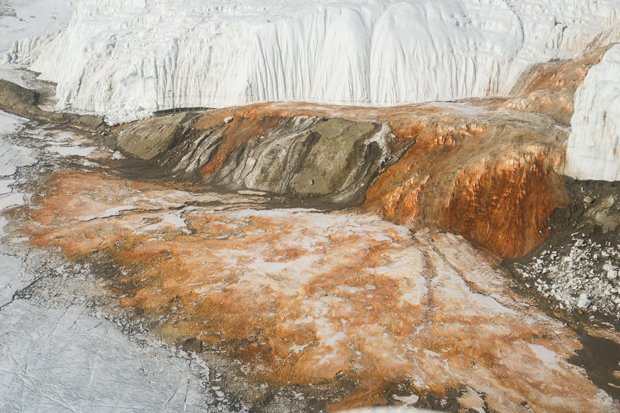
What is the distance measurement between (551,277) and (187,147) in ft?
48.1

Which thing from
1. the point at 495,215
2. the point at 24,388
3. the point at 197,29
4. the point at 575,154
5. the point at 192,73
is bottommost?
the point at 24,388

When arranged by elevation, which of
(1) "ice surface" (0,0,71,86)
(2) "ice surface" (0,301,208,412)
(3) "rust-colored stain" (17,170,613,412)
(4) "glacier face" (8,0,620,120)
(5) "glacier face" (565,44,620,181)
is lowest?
(2) "ice surface" (0,301,208,412)

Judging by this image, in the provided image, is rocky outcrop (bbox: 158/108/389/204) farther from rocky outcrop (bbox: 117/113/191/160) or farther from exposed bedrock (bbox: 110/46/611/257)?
rocky outcrop (bbox: 117/113/191/160)

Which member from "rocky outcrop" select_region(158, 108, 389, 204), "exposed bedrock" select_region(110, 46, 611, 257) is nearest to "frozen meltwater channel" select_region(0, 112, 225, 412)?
"exposed bedrock" select_region(110, 46, 611, 257)

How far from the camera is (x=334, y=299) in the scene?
10500 mm

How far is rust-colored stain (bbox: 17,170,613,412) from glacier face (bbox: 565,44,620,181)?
2.53 meters

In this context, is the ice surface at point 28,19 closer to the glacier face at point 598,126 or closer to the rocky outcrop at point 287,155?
the rocky outcrop at point 287,155

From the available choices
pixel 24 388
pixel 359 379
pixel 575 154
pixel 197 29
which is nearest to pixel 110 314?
pixel 24 388

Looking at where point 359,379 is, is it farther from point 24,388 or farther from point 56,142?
point 56,142

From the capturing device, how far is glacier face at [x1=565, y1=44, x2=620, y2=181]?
11955 millimetres

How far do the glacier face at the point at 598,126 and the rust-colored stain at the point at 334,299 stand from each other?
2525 mm

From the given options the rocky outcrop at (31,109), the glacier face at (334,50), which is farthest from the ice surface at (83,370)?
the rocky outcrop at (31,109)

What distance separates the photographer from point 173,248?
41.8 feet

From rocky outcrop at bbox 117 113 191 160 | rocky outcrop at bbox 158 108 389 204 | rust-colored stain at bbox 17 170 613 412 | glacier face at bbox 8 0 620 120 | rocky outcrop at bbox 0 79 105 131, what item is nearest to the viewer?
rust-colored stain at bbox 17 170 613 412
